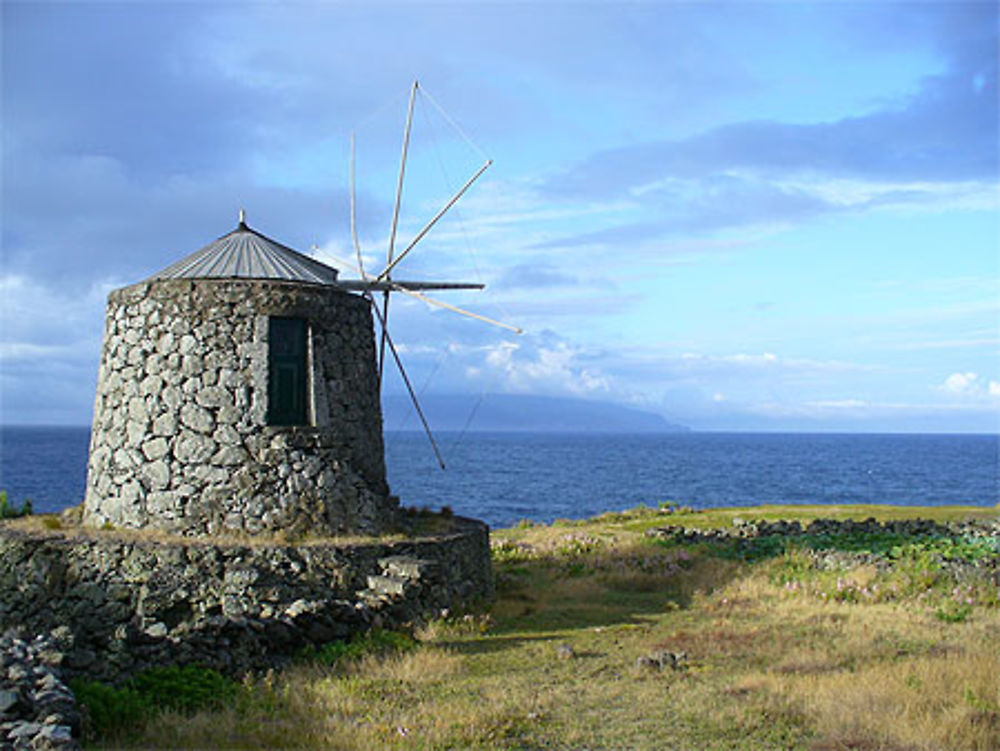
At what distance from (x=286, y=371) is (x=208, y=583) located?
13.8ft

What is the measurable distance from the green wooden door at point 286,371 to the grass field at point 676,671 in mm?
5004

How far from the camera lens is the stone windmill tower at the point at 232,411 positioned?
55.0 ft

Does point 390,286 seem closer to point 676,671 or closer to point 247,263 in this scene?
point 247,263

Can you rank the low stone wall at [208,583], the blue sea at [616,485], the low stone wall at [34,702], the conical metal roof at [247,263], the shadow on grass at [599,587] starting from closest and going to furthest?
1. the low stone wall at [34,702]
2. the low stone wall at [208,583]
3. the shadow on grass at [599,587]
4. the conical metal roof at [247,263]
5. the blue sea at [616,485]

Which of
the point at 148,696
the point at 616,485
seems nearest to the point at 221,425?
the point at 148,696

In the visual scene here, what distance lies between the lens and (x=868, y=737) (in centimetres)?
996

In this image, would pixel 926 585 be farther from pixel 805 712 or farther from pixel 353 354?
pixel 353 354

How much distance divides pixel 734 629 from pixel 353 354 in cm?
897

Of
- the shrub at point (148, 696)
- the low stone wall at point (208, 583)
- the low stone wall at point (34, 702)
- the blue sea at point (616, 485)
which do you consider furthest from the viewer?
the blue sea at point (616, 485)

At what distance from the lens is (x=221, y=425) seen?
55.3ft

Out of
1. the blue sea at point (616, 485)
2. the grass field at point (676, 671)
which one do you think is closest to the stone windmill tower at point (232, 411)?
the grass field at point (676, 671)

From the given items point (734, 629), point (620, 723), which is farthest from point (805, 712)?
point (734, 629)

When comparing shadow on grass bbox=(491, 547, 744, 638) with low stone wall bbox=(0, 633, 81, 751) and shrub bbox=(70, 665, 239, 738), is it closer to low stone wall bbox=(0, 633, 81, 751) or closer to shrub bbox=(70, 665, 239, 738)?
shrub bbox=(70, 665, 239, 738)

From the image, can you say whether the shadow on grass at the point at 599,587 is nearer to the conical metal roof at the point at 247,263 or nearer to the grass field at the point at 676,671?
the grass field at the point at 676,671
